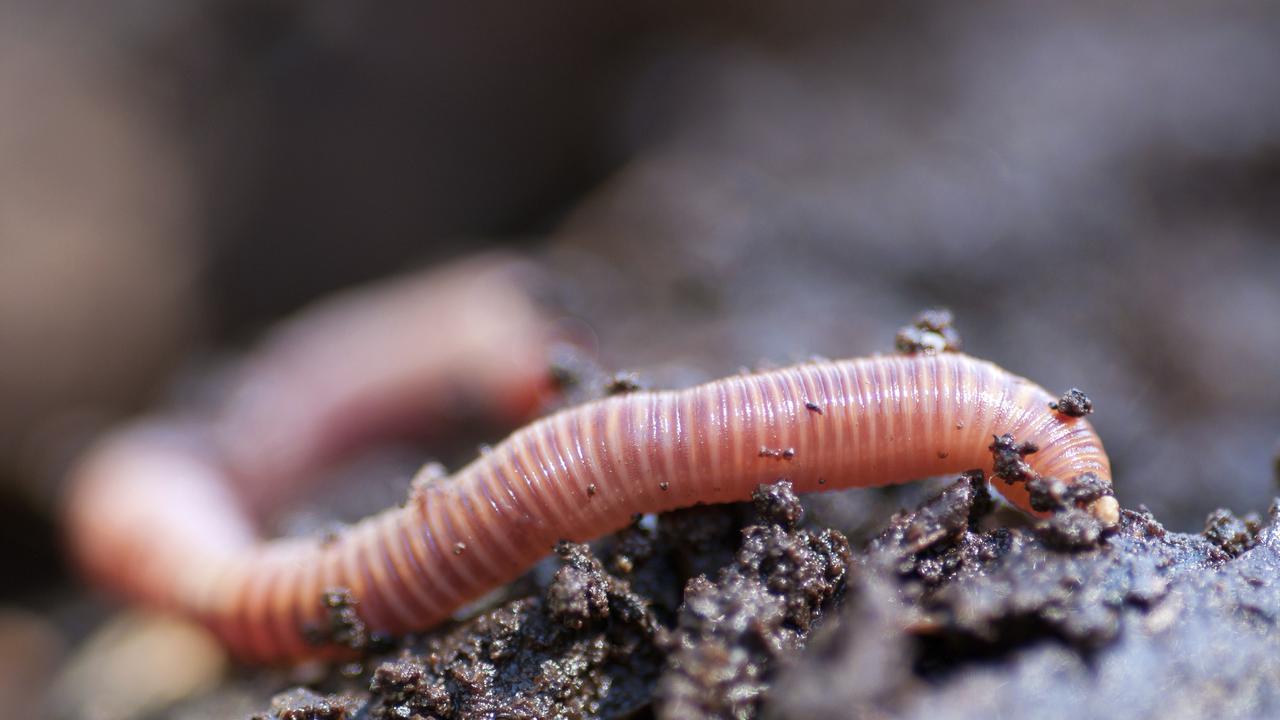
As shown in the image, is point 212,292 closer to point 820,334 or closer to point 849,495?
point 820,334

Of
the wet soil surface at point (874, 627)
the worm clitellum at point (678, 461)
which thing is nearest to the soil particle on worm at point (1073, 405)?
the worm clitellum at point (678, 461)

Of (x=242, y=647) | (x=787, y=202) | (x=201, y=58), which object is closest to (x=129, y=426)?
(x=201, y=58)

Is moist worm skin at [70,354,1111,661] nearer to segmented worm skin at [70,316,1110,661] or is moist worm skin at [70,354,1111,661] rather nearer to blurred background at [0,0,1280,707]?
segmented worm skin at [70,316,1110,661]

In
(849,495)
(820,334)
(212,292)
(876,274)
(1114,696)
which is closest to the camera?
(1114,696)

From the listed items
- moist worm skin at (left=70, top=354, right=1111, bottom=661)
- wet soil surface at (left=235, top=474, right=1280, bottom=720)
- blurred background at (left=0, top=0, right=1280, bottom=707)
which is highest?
blurred background at (left=0, top=0, right=1280, bottom=707)

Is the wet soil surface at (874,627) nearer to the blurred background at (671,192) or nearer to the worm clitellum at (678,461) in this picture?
the worm clitellum at (678,461)

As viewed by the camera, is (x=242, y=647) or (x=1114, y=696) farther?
(x=242, y=647)

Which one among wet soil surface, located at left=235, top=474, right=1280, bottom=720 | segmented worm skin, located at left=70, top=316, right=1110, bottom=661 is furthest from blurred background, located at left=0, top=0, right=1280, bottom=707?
wet soil surface, located at left=235, top=474, right=1280, bottom=720
